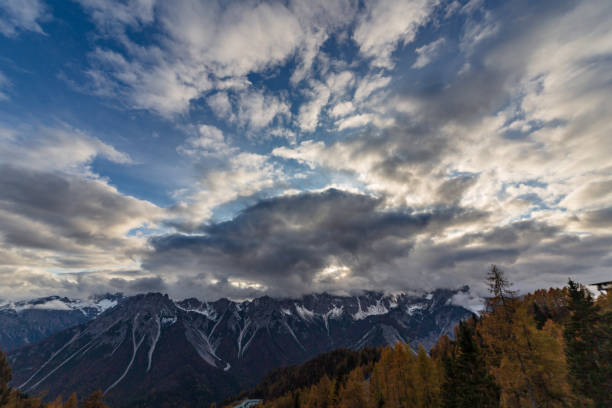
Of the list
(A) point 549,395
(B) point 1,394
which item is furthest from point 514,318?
(B) point 1,394

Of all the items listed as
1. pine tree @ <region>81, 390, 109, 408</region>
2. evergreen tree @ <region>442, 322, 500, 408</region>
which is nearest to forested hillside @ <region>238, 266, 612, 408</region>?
evergreen tree @ <region>442, 322, 500, 408</region>

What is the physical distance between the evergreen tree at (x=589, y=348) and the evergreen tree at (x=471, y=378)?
11.7 metres

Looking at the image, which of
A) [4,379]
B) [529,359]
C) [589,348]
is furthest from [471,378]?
[4,379]

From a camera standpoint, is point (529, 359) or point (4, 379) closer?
point (529, 359)

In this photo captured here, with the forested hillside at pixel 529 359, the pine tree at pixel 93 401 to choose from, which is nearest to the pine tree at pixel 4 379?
the pine tree at pixel 93 401

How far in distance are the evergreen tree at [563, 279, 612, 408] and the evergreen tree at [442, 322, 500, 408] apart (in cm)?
1175

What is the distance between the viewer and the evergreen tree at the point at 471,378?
39.8 meters

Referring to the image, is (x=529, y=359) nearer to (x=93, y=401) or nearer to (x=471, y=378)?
(x=471, y=378)

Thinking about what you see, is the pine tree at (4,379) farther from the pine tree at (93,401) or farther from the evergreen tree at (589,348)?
the evergreen tree at (589,348)

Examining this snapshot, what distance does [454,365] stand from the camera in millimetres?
44031

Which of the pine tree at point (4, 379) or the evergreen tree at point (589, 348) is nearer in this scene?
the evergreen tree at point (589, 348)

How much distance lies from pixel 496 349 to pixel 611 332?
1574 cm

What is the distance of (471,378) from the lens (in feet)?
135

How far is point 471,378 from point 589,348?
16.5 metres
